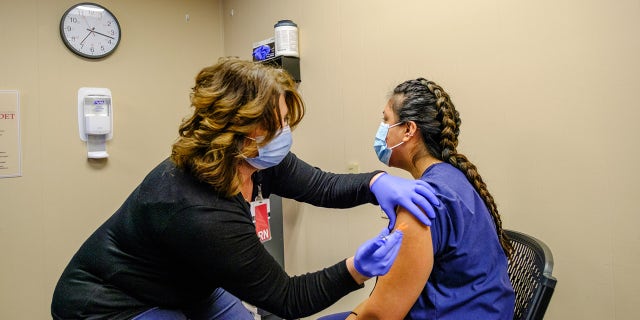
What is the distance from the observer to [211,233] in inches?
37.0

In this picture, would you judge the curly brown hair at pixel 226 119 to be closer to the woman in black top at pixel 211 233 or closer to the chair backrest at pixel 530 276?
the woman in black top at pixel 211 233

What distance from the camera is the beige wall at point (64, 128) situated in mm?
2248

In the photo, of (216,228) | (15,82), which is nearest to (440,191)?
(216,228)

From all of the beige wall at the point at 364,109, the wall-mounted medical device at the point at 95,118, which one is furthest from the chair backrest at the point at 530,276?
the wall-mounted medical device at the point at 95,118

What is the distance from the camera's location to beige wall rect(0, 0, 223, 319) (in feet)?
7.38

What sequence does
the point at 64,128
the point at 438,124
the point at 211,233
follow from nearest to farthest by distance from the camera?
the point at 211,233
the point at 438,124
the point at 64,128

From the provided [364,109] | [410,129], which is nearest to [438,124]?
[410,129]

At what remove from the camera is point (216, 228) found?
3.11 ft

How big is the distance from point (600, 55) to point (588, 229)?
56 cm

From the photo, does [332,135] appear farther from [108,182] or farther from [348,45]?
[108,182]

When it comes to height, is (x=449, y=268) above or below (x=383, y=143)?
below

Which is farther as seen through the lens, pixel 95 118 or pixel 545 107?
pixel 95 118

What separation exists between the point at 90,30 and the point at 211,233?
210 centimetres

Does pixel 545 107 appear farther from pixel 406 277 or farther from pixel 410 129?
pixel 406 277
